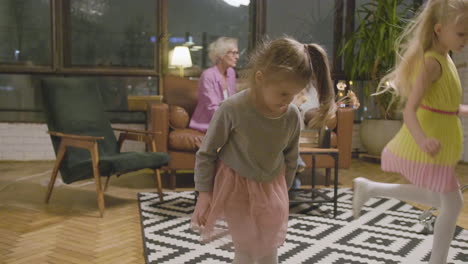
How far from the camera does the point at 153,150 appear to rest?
354cm

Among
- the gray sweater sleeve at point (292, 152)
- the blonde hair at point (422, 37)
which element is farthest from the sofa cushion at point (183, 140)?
the gray sweater sleeve at point (292, 152)

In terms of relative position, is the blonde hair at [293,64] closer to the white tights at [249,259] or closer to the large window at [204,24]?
the white tights at [249,259]

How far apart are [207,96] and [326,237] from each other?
1881 millimetres

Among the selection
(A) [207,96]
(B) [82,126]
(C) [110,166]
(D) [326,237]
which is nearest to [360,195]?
(D) [326,237]

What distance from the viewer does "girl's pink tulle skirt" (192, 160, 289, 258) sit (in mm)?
1334

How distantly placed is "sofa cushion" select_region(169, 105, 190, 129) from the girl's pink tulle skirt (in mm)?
2856

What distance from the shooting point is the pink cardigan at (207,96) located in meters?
4.04

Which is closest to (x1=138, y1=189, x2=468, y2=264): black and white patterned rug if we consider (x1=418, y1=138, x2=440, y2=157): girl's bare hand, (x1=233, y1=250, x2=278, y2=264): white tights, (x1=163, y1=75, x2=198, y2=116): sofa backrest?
(x1=233, y1=250, x2=278, y2=264): white tights

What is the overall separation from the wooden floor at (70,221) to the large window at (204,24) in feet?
6.27

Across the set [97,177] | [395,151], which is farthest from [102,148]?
[395,151]

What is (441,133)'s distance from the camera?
1671mm

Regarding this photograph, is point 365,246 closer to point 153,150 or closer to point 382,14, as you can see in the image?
point 153,150

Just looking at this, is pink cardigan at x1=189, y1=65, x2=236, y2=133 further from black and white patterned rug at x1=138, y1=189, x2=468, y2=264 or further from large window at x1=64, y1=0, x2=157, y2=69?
large window at x1=64, y1=0, x2=157, y2=69

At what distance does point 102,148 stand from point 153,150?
46 cm
